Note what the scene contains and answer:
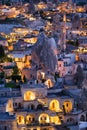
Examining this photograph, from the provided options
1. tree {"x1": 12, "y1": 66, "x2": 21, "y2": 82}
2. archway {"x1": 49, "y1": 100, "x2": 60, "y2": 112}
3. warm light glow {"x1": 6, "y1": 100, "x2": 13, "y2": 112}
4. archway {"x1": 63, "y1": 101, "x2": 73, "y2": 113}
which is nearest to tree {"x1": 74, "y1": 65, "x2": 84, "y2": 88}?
archway {"x1": 63, "y1": 101, "x2": 73, "y2": 113}

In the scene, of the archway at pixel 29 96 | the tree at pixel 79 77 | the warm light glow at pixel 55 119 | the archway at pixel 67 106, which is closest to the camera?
the warm light glow at pixel 55 119

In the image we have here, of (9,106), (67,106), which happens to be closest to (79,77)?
(67,106)

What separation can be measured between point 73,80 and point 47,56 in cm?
250

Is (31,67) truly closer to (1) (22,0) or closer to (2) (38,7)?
(2) (38,7)

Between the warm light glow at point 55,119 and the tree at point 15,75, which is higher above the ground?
the tree at point 15,75

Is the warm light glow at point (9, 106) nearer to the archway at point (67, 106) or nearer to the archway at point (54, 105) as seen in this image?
the archway at point (54, 105)

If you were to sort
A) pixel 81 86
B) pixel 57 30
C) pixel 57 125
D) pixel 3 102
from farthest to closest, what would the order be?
1. pixel 57 30
2. pixel 81 86
3. pixel 3 102
4. pixel 57 125

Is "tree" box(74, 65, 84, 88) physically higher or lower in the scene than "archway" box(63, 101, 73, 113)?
higher

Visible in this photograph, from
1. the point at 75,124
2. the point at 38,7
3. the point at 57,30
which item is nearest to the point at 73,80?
the point at 75,124

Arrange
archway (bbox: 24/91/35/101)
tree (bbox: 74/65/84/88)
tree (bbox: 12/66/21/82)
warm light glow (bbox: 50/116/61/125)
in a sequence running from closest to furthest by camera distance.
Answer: warm light glow (bbox: 50/116/61/125) < archway (bbox: 24/91/35/101) < tree (bbox: 74/65/84/88) < tree (bbox: 12/66/21/82)

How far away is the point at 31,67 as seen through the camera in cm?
2219

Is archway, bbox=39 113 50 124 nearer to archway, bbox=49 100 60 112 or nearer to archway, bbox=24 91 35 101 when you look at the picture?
archway, bbox=49 100 60 112

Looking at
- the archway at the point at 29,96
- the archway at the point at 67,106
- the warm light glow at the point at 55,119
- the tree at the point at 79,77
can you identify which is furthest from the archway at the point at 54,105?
the tree at the point at 79,77

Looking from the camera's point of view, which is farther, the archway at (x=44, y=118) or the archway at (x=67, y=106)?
the archway at (x=67, y=106)
